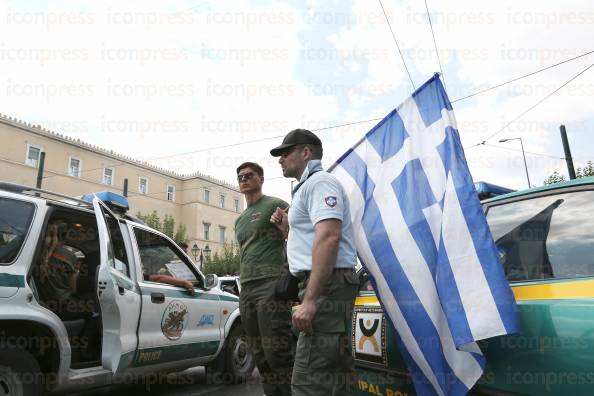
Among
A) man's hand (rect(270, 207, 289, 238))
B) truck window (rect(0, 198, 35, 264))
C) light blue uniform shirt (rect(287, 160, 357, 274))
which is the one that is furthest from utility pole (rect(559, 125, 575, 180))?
truck window (rect(0, 198, 35, 264))

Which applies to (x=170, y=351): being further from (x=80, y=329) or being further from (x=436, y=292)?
(x=436, y=292)

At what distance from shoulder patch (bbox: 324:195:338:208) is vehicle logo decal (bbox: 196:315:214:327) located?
2971mm

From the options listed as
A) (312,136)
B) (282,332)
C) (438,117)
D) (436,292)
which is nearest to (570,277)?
(436,292)

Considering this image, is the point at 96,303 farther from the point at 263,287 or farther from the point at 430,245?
the point at 430,245

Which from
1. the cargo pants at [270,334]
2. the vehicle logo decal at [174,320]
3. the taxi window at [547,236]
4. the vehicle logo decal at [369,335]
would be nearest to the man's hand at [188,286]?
the vehicle logo decal at [174,320]

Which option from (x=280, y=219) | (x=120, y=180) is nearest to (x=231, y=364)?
(x=280, y=219)

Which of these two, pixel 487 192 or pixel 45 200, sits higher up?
pixel 45 200

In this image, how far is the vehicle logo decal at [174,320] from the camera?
13.1ft

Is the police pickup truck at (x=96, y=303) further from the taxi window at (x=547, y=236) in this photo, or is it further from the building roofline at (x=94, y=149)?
the building roofline at (x=94, y=149)

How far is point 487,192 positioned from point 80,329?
3.60m

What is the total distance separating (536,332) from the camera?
5.76 ft

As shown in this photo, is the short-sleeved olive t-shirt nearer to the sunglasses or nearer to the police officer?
the sunglasses

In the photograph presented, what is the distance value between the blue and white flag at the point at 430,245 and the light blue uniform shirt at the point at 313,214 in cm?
25

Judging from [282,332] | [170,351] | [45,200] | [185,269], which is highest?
[45,200]
